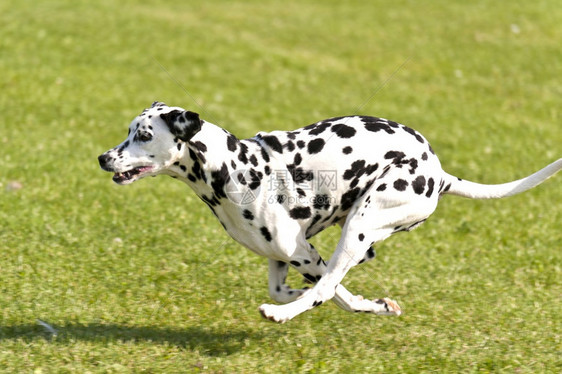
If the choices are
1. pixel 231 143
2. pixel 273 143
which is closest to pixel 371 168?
pixel 273 143

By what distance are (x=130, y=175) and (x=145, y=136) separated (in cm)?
35

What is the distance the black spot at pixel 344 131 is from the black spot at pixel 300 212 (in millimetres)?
685

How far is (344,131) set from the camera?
6230 mm

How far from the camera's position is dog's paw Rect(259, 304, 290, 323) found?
5852 mm

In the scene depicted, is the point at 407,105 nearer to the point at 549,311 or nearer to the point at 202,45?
the point at 202,45

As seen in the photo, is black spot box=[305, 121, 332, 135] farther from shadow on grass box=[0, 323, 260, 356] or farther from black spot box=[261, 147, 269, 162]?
shadow on grass box=[0, 323, 260, 356]

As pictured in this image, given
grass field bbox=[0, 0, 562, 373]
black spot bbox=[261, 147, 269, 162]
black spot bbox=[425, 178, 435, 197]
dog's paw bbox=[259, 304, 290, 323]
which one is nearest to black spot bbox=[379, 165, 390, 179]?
black spot bbox=[425, 178, 435, 197]

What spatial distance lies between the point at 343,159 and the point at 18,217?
16.3 feet

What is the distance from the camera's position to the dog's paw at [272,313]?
585cm

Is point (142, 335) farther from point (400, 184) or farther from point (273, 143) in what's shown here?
point (400, 184)

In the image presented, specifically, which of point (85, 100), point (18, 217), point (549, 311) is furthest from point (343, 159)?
point (85, 100)

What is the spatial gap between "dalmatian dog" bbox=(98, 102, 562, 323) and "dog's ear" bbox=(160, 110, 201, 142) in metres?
0.13

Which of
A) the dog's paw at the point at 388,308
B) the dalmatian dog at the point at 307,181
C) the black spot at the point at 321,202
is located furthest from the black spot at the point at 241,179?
the dog's paw at the point at 388,308

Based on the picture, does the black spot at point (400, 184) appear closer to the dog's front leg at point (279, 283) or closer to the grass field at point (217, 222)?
the dog's front leg at point (279, 283)
